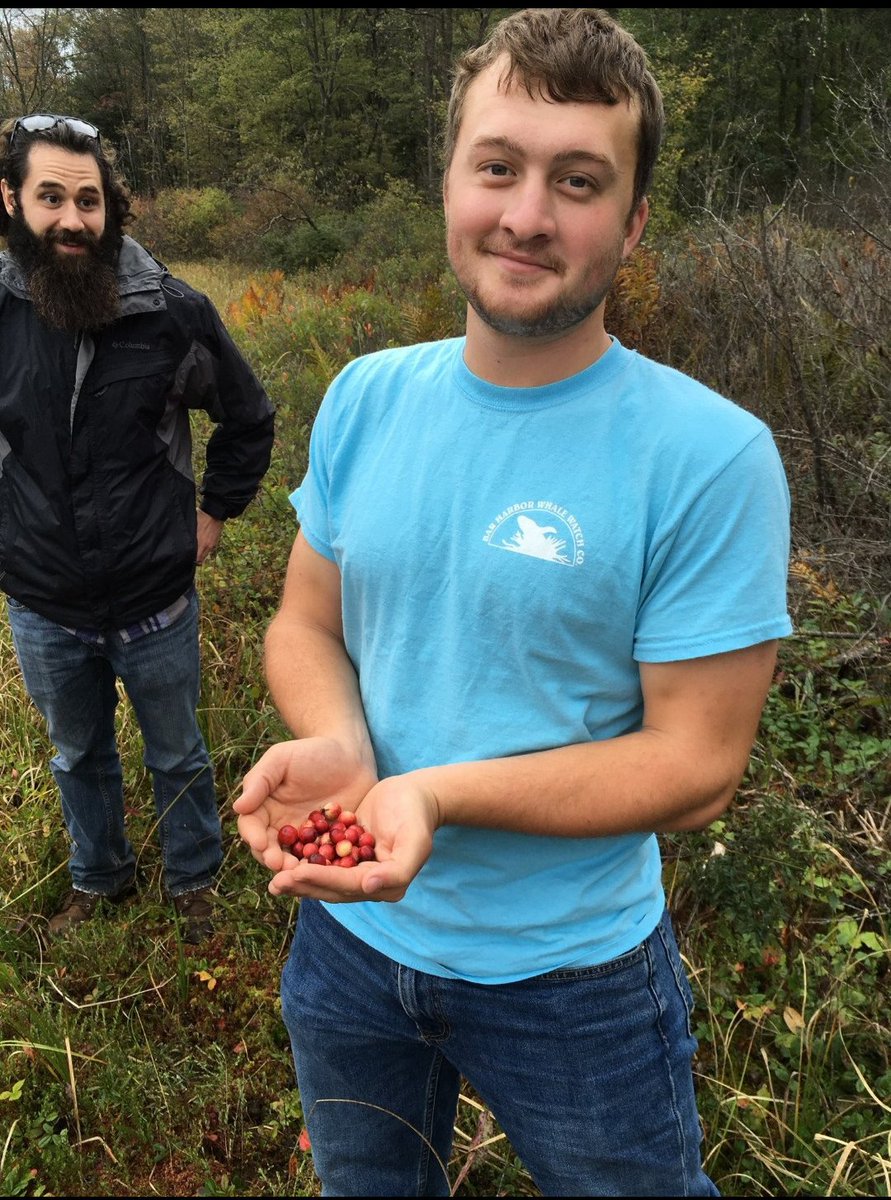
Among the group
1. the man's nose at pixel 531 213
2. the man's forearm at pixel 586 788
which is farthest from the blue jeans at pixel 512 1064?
the man's nose at pixel 531 213

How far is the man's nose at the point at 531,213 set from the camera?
4.42 ft

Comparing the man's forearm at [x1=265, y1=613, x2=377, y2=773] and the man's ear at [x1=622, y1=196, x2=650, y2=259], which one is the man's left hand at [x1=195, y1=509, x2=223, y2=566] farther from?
the man's ear at [x1=622, y1=196, x2=650, y2=259]

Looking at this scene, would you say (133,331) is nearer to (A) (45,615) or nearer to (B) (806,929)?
(A) (45,615)

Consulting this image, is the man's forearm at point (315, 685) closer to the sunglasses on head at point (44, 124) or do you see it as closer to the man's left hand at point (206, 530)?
the man's left hand at point (206, 530)

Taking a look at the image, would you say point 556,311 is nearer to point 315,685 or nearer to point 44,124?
point 315,685

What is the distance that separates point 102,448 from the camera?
2816 mm

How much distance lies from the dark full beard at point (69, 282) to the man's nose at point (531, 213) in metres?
1.84

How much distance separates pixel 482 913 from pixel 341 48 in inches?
1160

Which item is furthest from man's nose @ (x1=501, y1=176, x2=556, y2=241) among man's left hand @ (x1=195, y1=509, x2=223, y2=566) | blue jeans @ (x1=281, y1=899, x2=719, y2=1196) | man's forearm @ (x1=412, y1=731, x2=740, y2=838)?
man's left hand @ (x1=195, y1=509, x2=223, y2=566)

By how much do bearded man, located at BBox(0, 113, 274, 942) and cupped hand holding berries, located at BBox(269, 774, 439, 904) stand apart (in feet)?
6.07

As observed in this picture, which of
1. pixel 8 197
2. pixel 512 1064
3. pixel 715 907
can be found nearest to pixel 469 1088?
pixel 715 907

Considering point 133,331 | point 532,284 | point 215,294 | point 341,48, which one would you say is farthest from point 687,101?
point 532,284

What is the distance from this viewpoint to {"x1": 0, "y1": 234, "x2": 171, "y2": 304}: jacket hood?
2832mm

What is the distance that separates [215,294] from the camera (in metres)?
13.4
